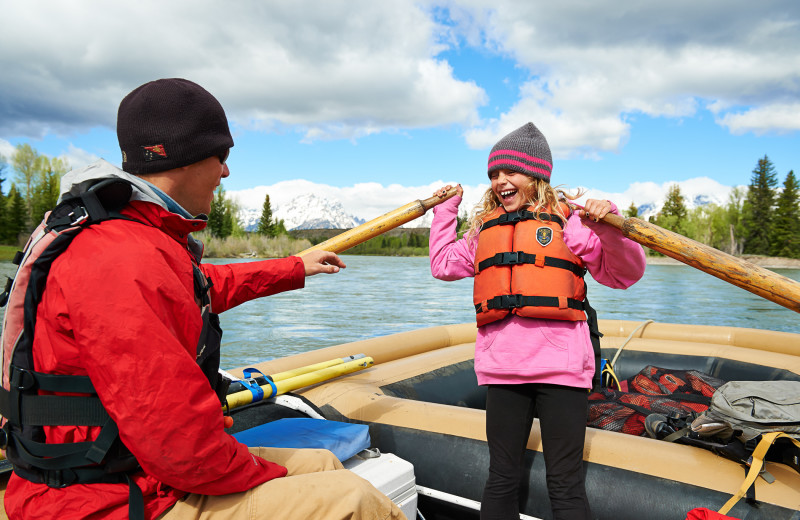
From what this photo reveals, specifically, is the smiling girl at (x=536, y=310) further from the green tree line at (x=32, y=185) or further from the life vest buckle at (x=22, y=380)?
the green tree line at (x=32, y=185)

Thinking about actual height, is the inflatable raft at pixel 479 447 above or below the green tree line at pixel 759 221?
below

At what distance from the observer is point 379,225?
241 cm

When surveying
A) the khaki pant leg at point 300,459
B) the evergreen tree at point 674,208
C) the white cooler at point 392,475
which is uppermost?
the evergreen tree at point 674,208

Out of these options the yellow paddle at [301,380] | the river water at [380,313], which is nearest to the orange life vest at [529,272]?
the yellow paddle at [301,380]

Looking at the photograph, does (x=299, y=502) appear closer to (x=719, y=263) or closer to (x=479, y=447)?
(x=479, y=447)

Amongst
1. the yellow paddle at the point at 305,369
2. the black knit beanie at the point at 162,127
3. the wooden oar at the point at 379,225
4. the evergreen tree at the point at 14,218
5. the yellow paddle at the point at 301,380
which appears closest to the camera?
the black knit beanie at the point at 162,127

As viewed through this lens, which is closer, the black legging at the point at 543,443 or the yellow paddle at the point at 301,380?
the black legging at the point at 543,443

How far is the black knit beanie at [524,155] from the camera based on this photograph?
6.79 feet

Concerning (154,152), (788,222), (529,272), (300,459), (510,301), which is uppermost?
(788,222)

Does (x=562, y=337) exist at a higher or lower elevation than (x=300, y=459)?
higher

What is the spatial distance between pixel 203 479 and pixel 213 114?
80cm

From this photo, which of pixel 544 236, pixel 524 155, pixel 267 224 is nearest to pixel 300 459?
pixel 544 236

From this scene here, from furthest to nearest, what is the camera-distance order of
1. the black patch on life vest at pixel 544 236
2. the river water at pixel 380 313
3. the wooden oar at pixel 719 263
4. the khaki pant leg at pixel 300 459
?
the river water at pixel 380 313 → the black patch on life vest at pixel 544 236 → the wooden oar at pixel 719 263 → the khaki pant leg at pixel 300 459

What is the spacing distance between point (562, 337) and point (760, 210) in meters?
58.6
